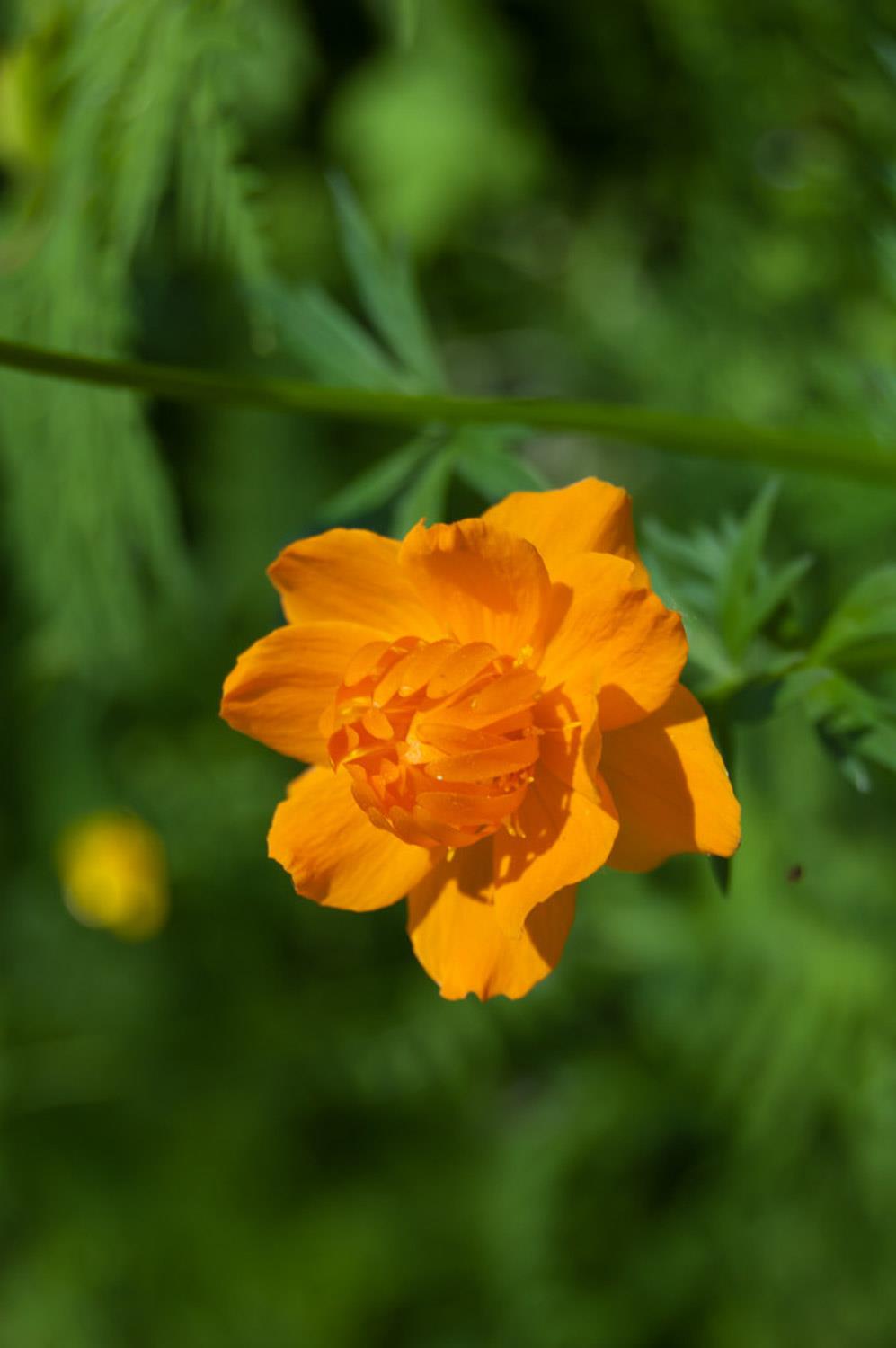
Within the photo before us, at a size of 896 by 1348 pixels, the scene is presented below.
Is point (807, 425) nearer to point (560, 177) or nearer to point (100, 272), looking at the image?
point (100, 272)

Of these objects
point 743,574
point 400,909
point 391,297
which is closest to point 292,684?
point 743,574

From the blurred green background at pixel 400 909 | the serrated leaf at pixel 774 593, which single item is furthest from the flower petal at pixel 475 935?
the blurred green background at pixel 400 909

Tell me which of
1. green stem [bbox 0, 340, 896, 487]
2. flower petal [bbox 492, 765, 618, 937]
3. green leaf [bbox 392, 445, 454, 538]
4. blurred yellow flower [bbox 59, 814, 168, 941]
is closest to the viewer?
flower petal [bbox 492, 765, 618, 937]

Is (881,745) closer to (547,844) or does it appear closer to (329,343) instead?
(547,844)

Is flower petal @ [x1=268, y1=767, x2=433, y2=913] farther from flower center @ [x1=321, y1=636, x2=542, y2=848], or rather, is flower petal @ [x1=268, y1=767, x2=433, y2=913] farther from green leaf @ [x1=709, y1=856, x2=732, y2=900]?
green leaf @ [x1=709, y1=856, x2=732, y2=900]

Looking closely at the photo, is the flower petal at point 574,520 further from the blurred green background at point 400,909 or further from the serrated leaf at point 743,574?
the blurred green background at point 400,909

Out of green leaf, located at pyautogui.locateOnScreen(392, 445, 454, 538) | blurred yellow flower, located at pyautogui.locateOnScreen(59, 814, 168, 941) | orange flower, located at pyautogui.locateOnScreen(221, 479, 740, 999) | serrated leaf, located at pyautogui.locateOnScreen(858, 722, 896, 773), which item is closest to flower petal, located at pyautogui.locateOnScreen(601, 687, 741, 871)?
orange flower, located at pyautogui.locateOnScreen(221, 479, 740, 999)

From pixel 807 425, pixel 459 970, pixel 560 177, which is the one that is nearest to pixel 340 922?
pixel 807 425

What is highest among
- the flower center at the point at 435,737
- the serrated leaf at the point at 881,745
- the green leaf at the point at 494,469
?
the green leaf at the point at 494,469
